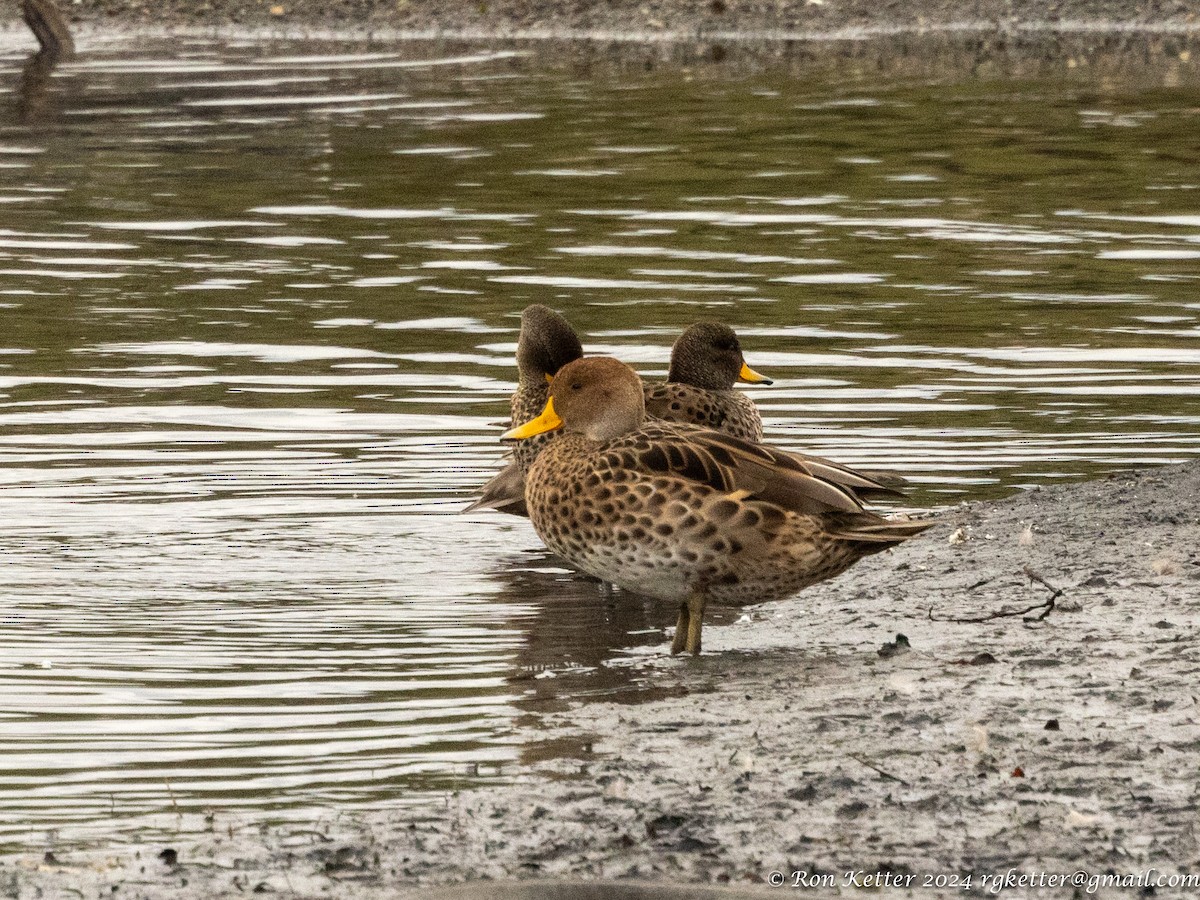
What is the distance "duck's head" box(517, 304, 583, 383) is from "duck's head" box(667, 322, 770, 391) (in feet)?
1.44

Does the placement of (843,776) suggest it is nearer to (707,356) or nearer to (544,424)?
(544,424)

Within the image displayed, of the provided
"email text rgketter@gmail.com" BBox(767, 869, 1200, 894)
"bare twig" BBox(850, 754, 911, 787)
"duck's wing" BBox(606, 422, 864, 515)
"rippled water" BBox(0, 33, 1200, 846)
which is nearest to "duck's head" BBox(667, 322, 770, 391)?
"rippled water" BBox(0, 33, 1200, 846)

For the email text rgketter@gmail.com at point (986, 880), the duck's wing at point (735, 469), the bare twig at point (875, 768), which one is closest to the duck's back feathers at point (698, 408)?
the duck's wing at point (735, 469)

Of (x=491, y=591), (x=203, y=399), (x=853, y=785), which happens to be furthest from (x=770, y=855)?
(x=203, y=399)

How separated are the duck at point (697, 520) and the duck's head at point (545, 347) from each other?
82.4 inches

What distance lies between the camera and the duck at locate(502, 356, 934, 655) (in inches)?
270

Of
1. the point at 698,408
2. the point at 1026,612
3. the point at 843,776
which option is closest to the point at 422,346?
the point at 698,408

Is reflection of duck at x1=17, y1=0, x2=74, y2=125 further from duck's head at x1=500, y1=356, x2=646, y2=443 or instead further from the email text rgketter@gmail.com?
the email text rgketter@gmail.com

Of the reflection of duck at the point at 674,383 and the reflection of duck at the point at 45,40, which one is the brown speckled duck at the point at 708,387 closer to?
the reflection of duck at the point at 674,383

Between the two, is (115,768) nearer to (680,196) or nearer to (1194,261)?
(1194,261)

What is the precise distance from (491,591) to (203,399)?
376cm

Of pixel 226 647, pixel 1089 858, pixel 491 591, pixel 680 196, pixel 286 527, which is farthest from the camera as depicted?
pixel 680 196

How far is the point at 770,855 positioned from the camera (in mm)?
4969

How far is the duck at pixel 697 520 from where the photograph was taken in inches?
270
